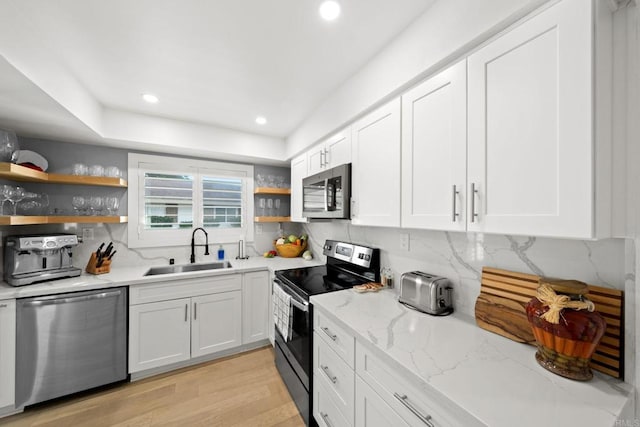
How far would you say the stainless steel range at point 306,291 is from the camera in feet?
5.61

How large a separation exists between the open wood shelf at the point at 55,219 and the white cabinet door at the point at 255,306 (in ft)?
4.72

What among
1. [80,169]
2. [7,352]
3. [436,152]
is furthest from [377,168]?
[7,352]

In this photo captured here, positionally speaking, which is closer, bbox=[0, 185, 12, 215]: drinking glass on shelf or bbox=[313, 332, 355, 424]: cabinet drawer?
bbox=[313, 332, 355, 424]: cabinet drawer

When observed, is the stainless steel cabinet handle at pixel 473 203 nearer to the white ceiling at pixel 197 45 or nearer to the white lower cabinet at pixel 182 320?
the white ceiling at pixel 197 45

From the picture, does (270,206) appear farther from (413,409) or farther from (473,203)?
(413,409)

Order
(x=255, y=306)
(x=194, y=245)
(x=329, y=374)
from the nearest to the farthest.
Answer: (x=329, y=374), (x=255, y=306), (x=194, y=245)

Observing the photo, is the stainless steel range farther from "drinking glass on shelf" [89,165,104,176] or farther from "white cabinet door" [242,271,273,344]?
"drinking glass on shelf" [89,165,104,176]

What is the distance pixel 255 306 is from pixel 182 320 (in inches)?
27.6

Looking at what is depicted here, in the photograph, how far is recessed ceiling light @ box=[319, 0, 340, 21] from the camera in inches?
49.1

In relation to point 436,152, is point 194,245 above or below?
below

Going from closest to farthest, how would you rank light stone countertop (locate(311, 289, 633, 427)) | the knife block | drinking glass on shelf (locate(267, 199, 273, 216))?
light stone countertop (locate(311, 289, 633, 427)), the knife block, drinking glass on shelf (locate(267, 199, 273, 216))

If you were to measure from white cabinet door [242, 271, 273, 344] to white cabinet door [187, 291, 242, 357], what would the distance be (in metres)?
0.06

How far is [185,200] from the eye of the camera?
2.99m

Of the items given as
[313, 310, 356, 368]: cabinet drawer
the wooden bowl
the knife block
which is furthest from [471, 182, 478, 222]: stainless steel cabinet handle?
the knife block
